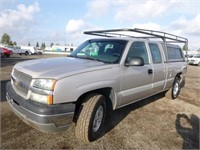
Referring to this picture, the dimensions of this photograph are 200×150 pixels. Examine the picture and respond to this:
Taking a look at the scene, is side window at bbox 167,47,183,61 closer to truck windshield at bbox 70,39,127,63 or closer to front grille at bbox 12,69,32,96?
truck windshield at bbox 70,39,127,63

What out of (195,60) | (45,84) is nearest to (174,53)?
(45,84)

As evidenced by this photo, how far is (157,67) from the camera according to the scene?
15.8ft

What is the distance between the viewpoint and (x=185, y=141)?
3.51 m

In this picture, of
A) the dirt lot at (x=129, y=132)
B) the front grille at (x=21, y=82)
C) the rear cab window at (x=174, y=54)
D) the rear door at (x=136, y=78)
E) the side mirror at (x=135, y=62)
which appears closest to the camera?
the front grille at (x=21, y=82)

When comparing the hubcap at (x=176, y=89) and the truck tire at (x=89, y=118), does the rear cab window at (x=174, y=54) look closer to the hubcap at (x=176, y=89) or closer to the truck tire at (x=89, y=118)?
the hubcap at (x=176, y=89)

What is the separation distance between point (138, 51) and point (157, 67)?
0.85 m

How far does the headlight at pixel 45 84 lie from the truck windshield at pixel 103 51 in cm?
140

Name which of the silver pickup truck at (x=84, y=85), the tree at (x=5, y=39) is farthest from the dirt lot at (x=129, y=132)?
the tree at (x=5, y=39)

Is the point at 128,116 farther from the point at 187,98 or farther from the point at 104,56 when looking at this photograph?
the point at 187,98

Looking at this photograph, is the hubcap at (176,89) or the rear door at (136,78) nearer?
the rear door at (136,78)

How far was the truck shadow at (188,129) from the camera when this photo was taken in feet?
11.3

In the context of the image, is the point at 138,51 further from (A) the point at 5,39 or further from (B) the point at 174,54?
(A) the point at 5,39

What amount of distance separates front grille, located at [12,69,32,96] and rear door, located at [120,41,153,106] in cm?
173

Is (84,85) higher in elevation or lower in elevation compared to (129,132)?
higher
